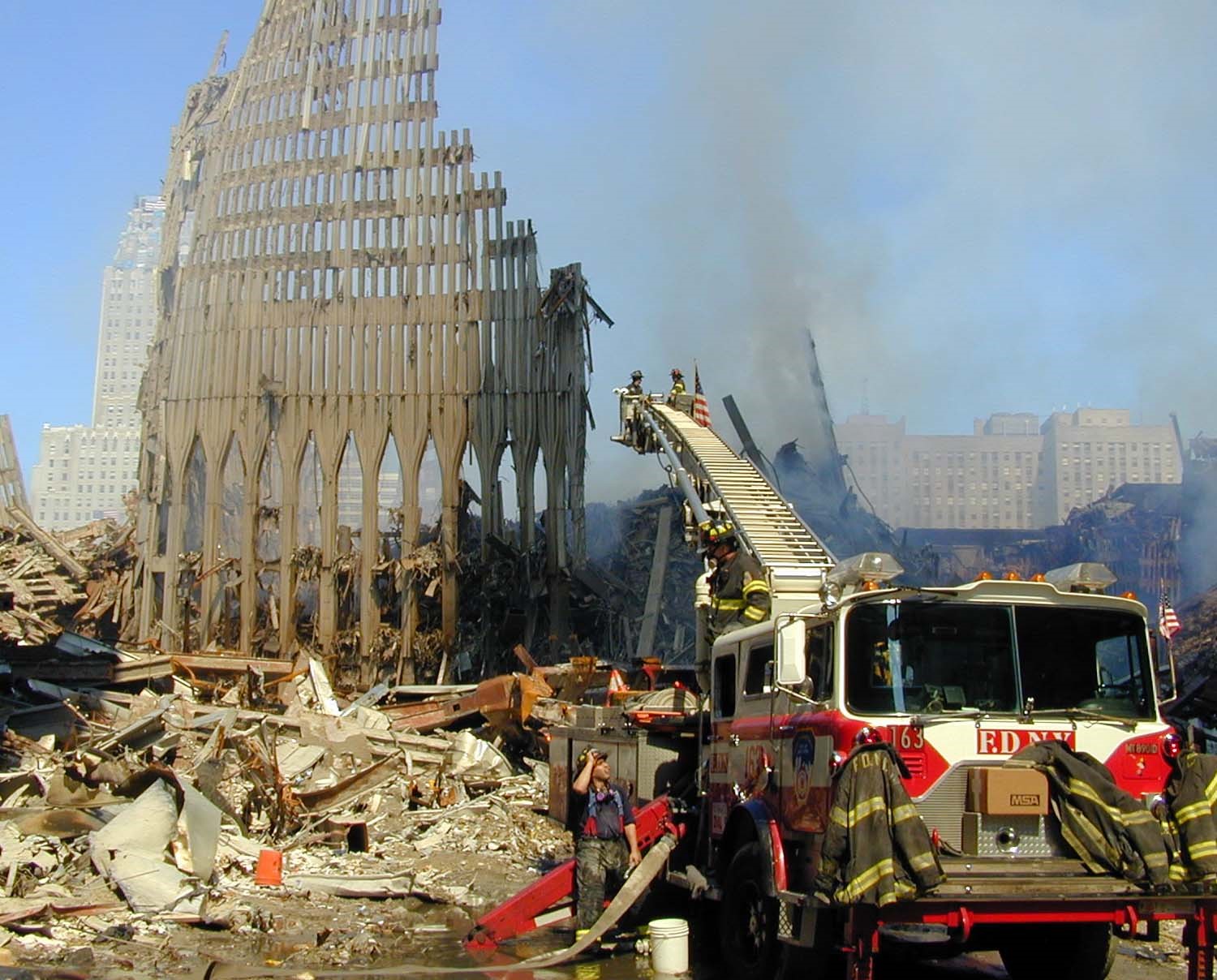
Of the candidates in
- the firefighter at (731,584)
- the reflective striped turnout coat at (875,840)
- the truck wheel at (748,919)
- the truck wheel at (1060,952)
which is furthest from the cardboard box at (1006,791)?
the firefighter at (731,584)

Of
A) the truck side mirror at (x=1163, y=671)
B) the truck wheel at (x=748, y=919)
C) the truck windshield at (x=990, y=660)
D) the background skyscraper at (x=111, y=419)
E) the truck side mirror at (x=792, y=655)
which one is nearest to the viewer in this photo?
the truck windshield at (x=990, y=660)

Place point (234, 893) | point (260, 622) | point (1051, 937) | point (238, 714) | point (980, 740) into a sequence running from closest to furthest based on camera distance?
point (980, 740), point (1051, 937), point (234, 893), point (238, 714), point (260, 622)

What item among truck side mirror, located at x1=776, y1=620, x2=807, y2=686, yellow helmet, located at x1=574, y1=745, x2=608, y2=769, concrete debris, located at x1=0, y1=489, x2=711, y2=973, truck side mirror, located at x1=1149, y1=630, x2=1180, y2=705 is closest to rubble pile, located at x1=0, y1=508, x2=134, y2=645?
concrete debris, located at x1=0, y1=489, x2=711, y2=973

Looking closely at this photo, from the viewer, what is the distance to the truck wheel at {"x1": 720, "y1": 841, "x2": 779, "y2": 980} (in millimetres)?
7379

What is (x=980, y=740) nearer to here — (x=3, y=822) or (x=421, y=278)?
(x=3, y=822)

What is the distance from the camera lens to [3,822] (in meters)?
11.0

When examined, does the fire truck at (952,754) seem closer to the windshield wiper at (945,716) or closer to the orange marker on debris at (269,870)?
the windshield wiper at (945,716)

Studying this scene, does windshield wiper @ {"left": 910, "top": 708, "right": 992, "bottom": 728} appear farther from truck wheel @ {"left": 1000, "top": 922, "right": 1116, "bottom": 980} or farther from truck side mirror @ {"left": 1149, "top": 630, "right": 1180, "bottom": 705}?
truck wheel @ {"left": 1000, "top": 922, "right": 1116, "bottom": 980}

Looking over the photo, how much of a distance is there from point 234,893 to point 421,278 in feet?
47.8

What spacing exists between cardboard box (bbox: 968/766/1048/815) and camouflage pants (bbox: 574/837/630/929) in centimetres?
339

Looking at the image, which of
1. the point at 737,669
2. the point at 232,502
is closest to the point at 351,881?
the point at 737,669

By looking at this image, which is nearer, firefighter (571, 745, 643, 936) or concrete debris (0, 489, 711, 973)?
firefighter (571, 745, 643, 936)

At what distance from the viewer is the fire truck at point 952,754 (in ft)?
21.3

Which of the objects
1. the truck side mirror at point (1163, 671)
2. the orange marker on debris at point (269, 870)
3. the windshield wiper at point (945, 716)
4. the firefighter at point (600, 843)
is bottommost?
the orange marker on debris at point (269, 870)
